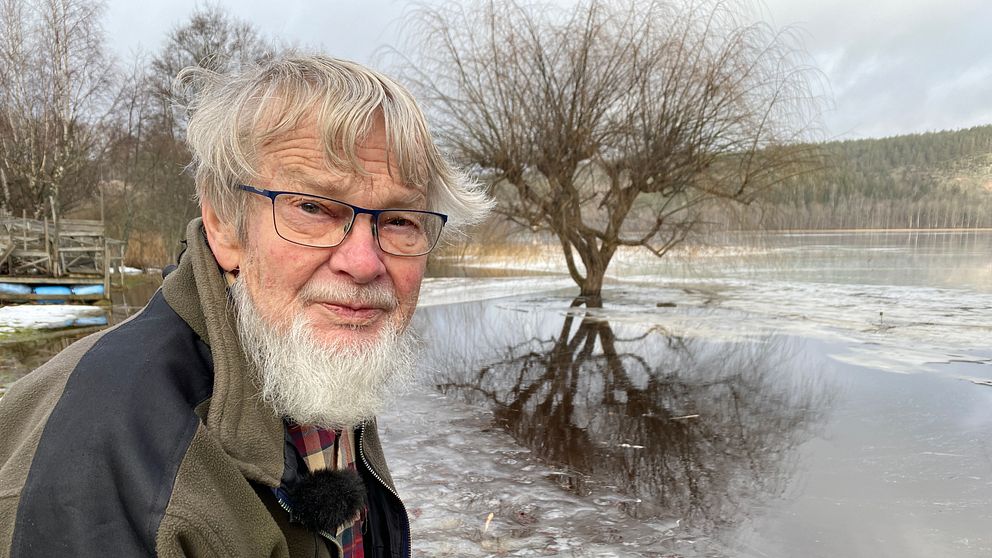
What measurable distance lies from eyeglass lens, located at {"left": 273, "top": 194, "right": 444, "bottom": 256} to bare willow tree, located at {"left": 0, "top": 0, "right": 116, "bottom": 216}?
74.8 feet

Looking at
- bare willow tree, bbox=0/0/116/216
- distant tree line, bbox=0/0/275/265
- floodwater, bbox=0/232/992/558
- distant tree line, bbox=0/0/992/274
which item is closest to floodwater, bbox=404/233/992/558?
floodwater, bbox=0/232/992/558

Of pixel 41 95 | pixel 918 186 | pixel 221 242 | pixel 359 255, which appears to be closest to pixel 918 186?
pixel 918 186

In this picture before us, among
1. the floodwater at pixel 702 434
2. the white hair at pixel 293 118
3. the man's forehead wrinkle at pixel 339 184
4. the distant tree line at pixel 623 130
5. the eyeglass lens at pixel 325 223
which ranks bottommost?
the floodwater at pixel 702 434

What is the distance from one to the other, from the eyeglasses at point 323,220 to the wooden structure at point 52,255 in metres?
17.9

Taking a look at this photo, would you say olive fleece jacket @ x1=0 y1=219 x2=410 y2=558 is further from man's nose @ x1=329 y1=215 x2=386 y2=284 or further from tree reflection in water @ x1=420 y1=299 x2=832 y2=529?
tree reflection in water @ x1=420 y1=299 x2=832 y2=529

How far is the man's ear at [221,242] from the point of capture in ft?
5.10

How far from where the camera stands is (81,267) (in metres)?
18.5

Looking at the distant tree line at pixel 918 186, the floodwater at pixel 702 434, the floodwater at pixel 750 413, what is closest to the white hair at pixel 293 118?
the floodwater at pixel 702 434

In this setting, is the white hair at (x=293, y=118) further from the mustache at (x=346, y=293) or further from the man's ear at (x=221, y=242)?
the mustache at (x=346, y=293)

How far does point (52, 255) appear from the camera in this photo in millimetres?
17750

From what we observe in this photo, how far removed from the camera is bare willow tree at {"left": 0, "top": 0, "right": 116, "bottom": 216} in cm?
2039

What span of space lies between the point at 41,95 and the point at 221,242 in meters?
25.1

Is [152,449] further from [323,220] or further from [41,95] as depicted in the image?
[41,95]

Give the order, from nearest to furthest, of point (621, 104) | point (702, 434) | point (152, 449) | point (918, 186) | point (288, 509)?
point (152, 449) → point (288, 509) → point (702, 434) → point (621, 104) → point (918, 186)
